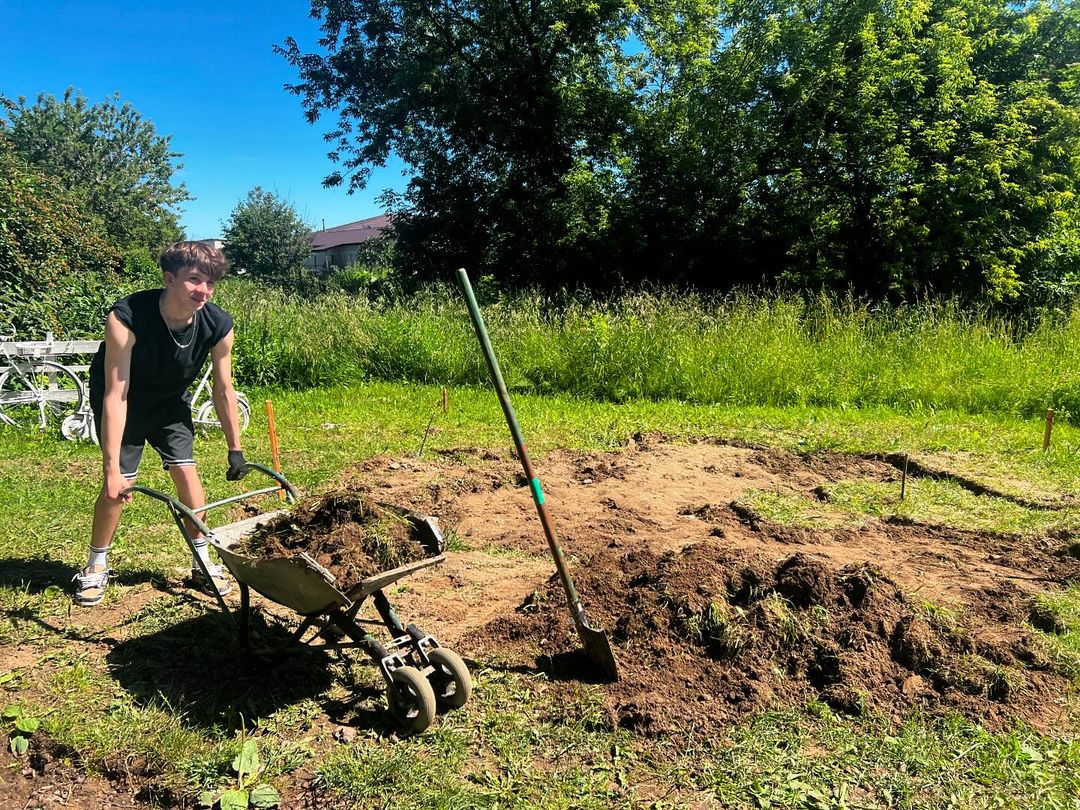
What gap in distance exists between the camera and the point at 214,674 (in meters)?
3.19

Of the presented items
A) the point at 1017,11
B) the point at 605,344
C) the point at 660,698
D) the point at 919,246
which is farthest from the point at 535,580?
the point at 1017,11

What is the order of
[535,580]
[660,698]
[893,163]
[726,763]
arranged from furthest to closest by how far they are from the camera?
[893,163]
[535,580]
[660,698]
[726,763]

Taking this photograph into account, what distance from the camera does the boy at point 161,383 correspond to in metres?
3.22

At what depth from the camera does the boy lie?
3.22 m

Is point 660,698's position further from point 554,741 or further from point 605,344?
point 605,344

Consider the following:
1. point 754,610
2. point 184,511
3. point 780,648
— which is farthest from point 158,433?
point 780,648

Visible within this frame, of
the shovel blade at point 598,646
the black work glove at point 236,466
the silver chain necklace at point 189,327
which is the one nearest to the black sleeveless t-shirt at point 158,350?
the silver chain necklace at point 189,327

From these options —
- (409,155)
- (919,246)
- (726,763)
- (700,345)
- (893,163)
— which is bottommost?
(726,763)

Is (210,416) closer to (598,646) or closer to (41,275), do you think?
(41,275)

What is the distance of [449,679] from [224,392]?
1915 mm

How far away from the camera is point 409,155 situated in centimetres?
2095

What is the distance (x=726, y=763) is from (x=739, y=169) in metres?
15.7

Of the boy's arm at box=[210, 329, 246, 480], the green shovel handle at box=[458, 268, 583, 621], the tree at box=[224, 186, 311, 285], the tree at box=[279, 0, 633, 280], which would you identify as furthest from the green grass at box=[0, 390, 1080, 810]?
the tree at box=[224, 186, 311, 285]

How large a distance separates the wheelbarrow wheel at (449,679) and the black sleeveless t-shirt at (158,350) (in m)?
1.92
